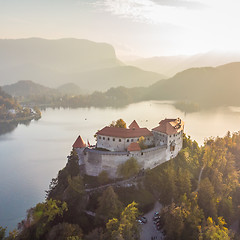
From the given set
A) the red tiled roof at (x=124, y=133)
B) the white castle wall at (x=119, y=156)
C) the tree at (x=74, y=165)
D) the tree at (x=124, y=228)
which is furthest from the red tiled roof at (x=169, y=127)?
the tree at (x=124, y=228)

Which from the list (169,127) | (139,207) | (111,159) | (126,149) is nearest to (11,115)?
(126,149)

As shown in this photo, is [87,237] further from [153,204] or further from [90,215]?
[153,204]

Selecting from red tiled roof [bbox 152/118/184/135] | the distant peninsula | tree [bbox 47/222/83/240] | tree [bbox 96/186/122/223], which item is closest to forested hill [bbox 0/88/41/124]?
the distant peninsula

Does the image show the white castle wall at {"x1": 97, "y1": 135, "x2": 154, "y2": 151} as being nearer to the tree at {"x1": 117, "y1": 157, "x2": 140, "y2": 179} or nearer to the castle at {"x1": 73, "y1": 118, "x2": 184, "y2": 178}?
the castle at {"x1": 73, "y1": 118, "x2": 184, "y2": 178}

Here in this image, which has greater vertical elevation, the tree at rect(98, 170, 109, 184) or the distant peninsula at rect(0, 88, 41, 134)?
the distant peninsula at rect(0, 88, 41, 134)

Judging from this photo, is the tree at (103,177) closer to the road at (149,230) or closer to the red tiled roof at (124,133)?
the red tiled roof at (124,133)

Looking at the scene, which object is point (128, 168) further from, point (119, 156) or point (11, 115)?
point (11, 115)

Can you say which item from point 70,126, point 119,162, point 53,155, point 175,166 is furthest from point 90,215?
point 70,126
